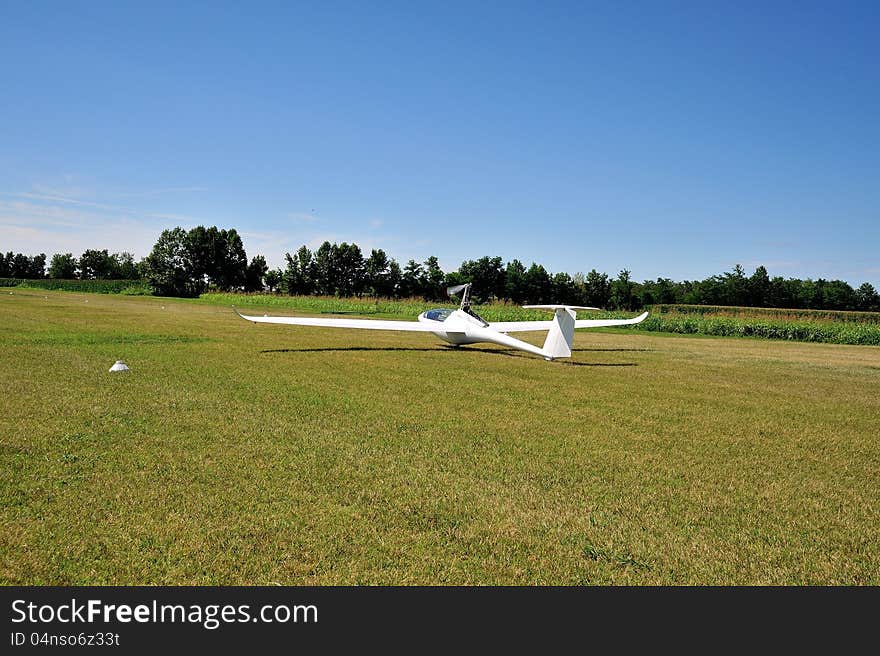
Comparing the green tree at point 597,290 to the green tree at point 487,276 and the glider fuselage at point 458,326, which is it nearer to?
the green tree at point 487,276

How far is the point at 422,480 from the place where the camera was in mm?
5094

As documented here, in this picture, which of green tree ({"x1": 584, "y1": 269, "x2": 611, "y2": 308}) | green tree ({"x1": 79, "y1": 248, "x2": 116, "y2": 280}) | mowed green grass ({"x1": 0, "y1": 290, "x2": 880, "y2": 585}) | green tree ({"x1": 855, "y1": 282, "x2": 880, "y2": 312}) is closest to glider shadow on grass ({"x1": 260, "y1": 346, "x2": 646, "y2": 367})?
mowed green grass ({"x1": 0, "y1": 290, "x2": 880, "y2": 585})

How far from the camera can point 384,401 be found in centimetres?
883

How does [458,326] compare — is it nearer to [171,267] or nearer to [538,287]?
[538,287]

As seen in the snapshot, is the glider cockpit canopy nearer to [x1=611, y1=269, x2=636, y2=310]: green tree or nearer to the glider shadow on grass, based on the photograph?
the glider shadow on grass

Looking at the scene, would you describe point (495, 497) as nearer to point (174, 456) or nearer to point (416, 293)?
point (174, 456)

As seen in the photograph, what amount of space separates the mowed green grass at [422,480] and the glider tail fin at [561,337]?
311 cm

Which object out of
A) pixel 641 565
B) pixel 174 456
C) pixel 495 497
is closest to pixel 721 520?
pixel 641 565

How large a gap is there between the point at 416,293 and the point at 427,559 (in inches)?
3815

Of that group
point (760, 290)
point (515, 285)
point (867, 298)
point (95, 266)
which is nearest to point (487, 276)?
point (515, 285)

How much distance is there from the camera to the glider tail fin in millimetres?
14258

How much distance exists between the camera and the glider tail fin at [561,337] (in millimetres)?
14258

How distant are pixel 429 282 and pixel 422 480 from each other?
312 ft

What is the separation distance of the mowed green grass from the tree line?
243ft
